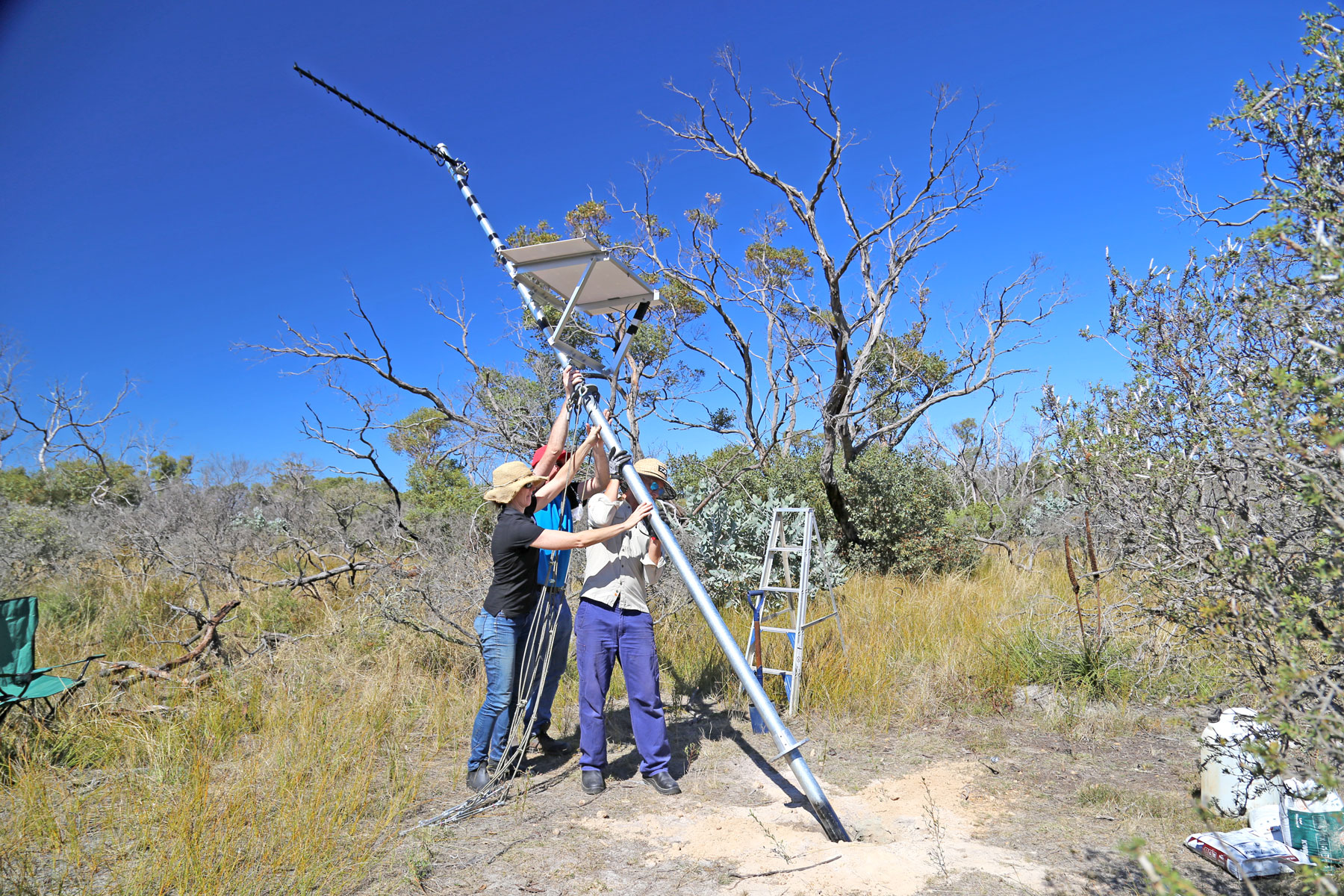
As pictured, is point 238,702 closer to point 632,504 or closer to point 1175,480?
point 632,504

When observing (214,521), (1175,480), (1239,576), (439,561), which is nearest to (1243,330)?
(1175,480)

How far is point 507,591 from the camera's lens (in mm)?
4078

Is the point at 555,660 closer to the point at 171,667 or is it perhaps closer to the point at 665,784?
the point at 665,784

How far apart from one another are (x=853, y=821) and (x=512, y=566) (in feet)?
7.58

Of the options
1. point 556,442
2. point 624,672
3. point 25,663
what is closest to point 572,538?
point 556,442

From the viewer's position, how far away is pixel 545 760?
15.3ft

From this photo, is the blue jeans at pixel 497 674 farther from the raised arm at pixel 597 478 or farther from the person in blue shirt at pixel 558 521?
the raised arm at pixel 597 478

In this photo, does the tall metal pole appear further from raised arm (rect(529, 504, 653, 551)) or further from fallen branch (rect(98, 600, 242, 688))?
fallen branch (rect(98, 600, 242, 688))

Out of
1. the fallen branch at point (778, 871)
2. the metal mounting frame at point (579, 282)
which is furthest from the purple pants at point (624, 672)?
the metal mounting frame at point (579, 282)

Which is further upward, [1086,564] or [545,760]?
[1086,564]

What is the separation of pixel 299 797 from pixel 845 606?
514 cm

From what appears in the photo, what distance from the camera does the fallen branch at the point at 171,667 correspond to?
5.05 meters

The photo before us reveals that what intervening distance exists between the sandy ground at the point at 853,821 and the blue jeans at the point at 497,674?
344 mm

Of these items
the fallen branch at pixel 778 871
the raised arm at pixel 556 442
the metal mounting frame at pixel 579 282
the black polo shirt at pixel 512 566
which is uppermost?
the metal mounting frame at pixel 579 282
